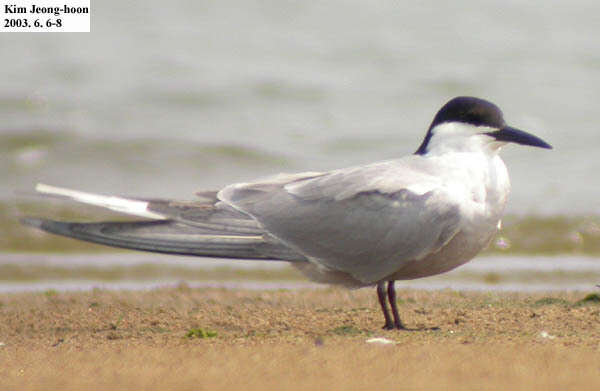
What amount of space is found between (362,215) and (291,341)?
2.99 ft

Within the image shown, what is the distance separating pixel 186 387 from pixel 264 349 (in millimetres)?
678

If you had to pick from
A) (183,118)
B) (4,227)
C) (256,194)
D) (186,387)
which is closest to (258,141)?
(183,118)

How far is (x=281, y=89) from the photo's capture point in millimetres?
11602

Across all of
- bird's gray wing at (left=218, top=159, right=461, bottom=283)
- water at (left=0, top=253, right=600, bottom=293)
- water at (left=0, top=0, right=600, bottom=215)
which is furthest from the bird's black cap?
water at (left=0, top=0, right=600, bottom=215)

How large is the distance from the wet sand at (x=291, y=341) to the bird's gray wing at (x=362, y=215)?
0.31 meters

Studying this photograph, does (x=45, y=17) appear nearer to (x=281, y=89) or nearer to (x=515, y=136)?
(x=281, y=89)

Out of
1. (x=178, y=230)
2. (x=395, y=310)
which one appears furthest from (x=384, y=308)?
(x=178, y=230)

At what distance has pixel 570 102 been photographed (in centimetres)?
1115

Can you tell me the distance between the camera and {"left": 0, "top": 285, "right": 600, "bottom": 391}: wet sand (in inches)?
129

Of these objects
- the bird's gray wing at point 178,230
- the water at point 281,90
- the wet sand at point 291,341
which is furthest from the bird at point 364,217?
the water at point 281,90

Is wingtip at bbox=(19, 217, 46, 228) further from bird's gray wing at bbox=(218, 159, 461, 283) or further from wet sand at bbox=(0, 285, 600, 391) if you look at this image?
bird's gray wing at bbox=(218, 159, 461, 283)

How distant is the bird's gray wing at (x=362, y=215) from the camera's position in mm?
4652

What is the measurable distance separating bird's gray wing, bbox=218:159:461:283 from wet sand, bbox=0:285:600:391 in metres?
0.31

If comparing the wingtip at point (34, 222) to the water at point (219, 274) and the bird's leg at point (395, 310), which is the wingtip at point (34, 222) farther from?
the water at point (219, 274)
